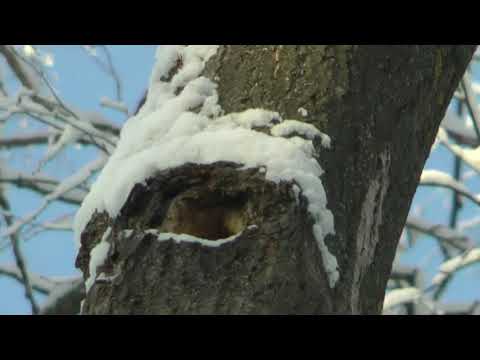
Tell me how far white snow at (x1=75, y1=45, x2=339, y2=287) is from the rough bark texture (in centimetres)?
2

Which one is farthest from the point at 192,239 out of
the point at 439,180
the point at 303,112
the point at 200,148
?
the point at 439,180

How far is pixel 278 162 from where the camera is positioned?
126 cm

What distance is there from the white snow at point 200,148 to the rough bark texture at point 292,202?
2cm

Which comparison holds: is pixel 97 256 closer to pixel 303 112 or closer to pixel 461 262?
pixel 303 112

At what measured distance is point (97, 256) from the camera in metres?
1.29

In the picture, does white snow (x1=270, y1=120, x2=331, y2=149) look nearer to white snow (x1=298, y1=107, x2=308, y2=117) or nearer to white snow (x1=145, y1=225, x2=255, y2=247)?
white snow (x1=298, y1=107, x2=308, y2=117)

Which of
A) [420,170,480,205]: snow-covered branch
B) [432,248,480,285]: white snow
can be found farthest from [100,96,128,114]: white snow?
[432,248,480,285]: white snow

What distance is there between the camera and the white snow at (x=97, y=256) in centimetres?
128

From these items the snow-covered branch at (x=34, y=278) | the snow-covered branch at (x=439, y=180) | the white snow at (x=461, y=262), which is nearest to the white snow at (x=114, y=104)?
the snow-covered branch at (x=34, y=278)

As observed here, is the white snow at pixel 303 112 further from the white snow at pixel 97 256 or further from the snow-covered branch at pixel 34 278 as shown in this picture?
the snow-covered branch at pixel 34 278

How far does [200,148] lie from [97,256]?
8.7 inches
